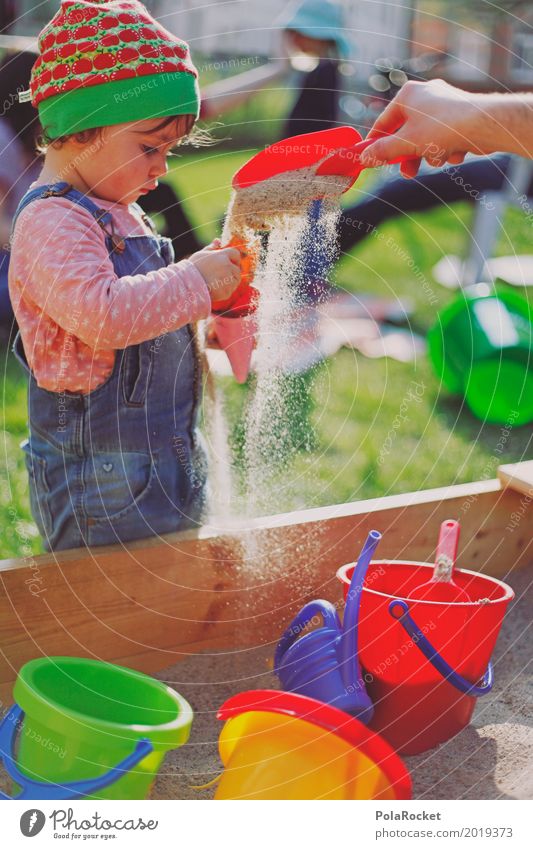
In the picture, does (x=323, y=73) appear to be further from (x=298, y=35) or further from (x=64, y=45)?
(x=64, y=45)

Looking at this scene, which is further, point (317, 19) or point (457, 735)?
point (317, 19)

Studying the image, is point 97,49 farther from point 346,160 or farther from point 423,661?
point 423,661

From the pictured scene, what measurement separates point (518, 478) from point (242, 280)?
0.40 m

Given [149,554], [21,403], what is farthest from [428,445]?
[149,554]

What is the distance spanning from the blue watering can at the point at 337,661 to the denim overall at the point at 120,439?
0.82 ft

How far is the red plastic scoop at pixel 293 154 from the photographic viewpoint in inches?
35.3

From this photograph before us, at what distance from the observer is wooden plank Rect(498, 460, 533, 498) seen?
109 centimetres

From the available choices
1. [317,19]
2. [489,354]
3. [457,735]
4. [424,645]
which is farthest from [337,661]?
[317,19]

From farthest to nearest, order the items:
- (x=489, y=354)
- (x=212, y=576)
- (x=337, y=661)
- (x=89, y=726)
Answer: (x=489, y=354) < (x=212, y=576) < (x=337, y=661) < (x=89, y=726)

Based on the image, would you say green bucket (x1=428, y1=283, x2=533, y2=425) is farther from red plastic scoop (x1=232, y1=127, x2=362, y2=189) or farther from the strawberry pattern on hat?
the strawberry pattern on hat

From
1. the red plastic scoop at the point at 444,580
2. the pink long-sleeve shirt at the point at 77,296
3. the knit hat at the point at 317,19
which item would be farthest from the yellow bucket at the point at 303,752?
the knit hat at the point at 317,19

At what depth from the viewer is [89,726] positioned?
647 millimetres

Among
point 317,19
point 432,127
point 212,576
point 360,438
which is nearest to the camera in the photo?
point 432,127

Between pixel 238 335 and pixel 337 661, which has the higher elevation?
pixel 238 335
